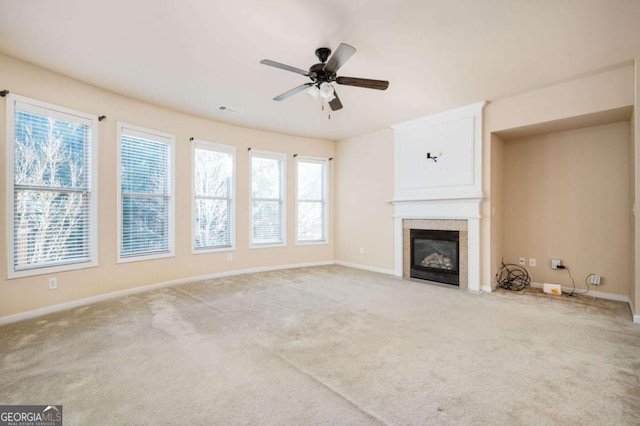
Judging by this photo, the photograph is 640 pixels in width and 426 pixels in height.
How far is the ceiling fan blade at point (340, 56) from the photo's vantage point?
7.81 feet

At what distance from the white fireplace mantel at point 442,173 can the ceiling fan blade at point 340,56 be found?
9.00 ft

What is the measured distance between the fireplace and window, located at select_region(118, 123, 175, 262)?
4.10 m

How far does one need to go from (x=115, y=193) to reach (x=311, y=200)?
358 cm

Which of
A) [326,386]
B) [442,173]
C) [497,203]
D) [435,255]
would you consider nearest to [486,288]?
[435,255]

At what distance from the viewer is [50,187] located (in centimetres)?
345

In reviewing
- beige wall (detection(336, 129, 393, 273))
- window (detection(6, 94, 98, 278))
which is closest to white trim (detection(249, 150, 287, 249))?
beige wall (detection(336, 129, 393, 273))

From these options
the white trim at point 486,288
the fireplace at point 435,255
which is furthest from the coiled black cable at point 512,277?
the fireplace at point 435,255

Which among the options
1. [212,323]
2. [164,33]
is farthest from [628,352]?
[164,33]

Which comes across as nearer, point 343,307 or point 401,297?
point 343,307

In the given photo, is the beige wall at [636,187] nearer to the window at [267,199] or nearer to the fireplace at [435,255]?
the fireplace at [435,255]

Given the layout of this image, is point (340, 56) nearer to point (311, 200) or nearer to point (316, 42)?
point (316, 42)

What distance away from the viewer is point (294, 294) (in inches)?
165

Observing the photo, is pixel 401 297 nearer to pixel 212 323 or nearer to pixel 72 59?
pixel 212 323

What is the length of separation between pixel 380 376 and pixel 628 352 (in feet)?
7.04
